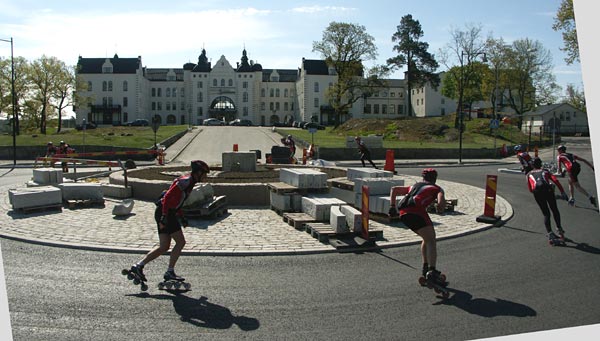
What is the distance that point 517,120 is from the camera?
4516cm

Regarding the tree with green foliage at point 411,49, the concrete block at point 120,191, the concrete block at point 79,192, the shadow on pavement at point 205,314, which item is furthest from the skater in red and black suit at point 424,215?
the tree with green foliage at point 411,49

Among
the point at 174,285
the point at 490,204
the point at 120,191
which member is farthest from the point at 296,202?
the point at 120,191

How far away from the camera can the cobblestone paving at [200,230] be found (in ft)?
32.7

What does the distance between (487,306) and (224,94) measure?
3945 inches

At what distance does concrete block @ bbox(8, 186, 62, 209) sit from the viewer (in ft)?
44.0

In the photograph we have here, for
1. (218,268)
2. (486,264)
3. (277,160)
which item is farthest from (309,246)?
(277,160)

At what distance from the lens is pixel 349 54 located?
59.3 metres

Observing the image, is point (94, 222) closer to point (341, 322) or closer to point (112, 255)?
point (112, 255)

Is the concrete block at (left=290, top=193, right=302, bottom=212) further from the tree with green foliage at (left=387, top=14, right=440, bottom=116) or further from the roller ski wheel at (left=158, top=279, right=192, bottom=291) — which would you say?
the tree with green foliage at (left=387, top=14, right=440, bottom=116)

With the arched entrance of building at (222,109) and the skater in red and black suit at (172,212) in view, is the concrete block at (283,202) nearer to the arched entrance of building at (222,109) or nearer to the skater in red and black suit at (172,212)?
the skater in red and black suit at (172,212)

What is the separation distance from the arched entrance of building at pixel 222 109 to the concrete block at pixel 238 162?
86.0 meters

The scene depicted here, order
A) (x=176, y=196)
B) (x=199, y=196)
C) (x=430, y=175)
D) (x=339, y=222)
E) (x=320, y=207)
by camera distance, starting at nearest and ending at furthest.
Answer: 1. (x=176, y=196)
2. (x=430, y=175)
3. (x=339, y=222)
4. (x=320, y=207)
5. (x=199, y=196)

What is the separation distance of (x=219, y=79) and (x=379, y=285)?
10079cm

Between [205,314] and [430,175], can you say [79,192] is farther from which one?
[430,175]
